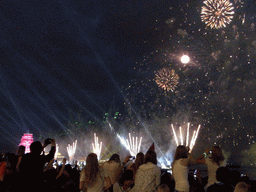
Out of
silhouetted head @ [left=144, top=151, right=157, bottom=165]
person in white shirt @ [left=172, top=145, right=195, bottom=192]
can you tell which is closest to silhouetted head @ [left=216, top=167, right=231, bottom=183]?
person in white shirt @ [left=172, top=145, right=195, bottom=192]

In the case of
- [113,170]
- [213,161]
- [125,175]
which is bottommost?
[125,175]

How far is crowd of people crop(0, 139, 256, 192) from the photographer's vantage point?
470 centimetres

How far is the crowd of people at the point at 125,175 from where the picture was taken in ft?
15.4

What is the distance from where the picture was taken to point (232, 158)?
8862cm

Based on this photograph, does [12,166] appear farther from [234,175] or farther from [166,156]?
[166,156]

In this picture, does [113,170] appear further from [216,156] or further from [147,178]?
[216,156]

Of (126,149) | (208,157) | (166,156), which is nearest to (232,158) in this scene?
(166,156)

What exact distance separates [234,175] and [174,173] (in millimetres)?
1334

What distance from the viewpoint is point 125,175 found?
20.4 feet

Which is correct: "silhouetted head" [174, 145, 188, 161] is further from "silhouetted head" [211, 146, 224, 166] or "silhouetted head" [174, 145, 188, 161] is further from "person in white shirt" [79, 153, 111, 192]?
"person in white shirt" [79, 153, 111, 192]

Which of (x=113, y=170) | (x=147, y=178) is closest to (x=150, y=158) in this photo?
(x=147, y=178)

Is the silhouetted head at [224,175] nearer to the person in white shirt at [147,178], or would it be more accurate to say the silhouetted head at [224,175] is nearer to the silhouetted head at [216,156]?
the person in white shirt at [147,178]

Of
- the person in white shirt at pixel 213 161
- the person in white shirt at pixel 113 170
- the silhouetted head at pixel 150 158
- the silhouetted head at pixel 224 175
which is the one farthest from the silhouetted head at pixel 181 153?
the person in white shirt at pixel 113 170

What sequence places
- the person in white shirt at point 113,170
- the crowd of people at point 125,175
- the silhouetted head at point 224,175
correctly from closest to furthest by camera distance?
the silhouetted head at point 224,175 < the crowd of people at point 125,175 < the person in white shirt at point 113,170
